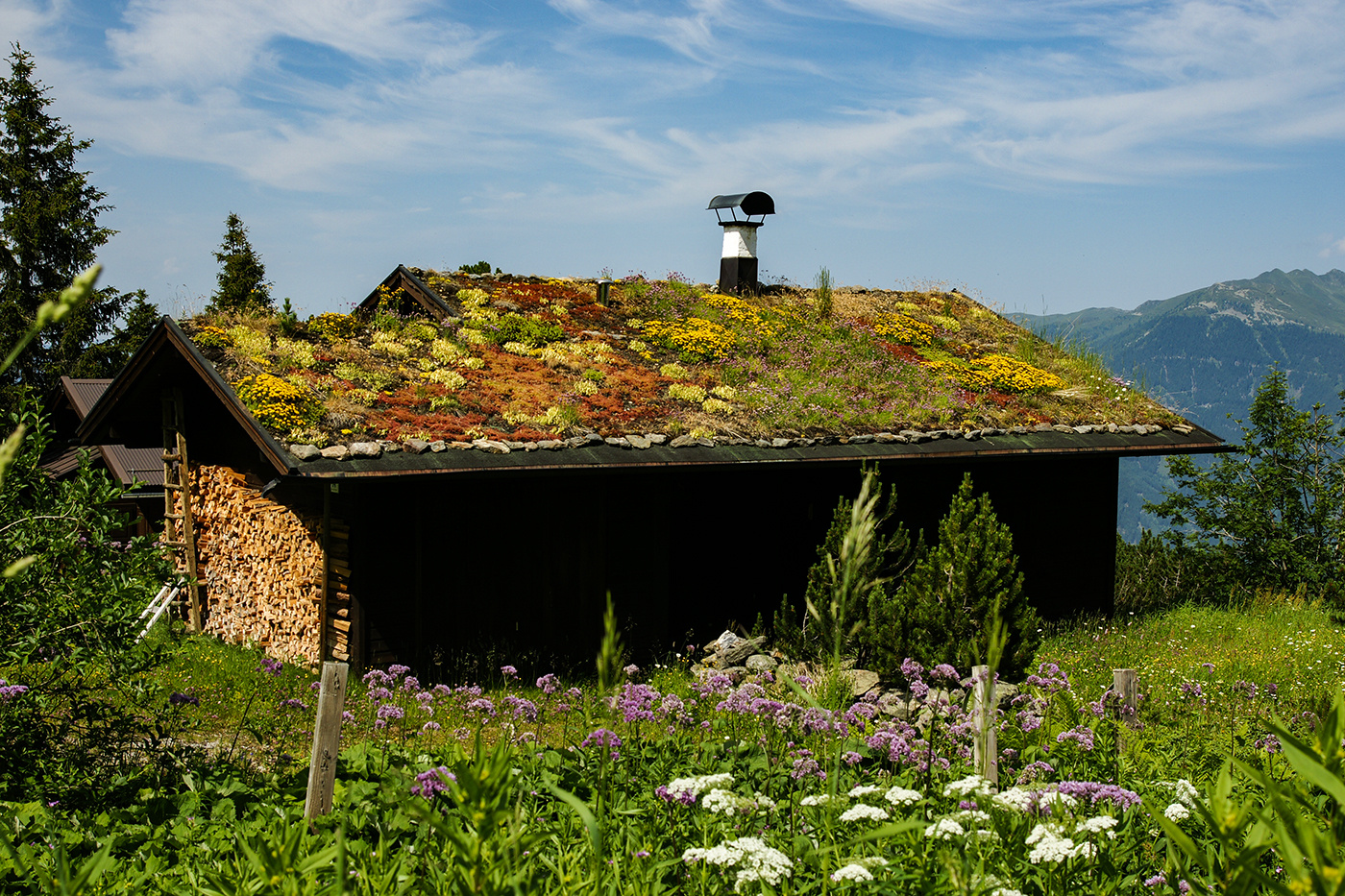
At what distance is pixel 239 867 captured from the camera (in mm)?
3623

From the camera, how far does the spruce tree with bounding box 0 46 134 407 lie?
26.6 metres

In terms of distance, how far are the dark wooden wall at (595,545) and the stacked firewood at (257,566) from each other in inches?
47.3

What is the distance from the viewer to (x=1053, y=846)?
295 cm

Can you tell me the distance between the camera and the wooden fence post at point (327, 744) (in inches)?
178

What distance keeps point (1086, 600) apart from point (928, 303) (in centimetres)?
733

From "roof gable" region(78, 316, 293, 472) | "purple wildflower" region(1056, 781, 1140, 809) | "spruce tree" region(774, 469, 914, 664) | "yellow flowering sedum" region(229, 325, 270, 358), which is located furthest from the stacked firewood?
"purple wildflower" region(1056, 781, 1140, 809)

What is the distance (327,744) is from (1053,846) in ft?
11.0

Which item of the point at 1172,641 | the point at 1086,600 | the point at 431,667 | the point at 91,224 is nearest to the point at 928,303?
the point at 1086,600

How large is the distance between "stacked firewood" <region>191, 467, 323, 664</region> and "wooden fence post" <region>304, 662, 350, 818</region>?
20.3 feet

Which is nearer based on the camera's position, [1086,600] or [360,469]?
[360,469]

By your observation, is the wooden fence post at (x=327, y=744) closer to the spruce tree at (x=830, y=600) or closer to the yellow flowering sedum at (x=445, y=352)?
the spruce tree at (x=830, y=600)

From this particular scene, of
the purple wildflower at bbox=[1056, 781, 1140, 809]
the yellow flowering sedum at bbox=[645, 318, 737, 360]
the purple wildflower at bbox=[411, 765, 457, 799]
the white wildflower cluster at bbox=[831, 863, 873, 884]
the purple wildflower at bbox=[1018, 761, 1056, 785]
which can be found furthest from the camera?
the yellow flowering sedum at bbox=[645, 318, 737, 360]

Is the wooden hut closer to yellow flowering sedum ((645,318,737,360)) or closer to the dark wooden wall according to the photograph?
the dark wooden wall

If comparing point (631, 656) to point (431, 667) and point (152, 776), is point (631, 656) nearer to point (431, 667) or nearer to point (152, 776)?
point (431, 667)
